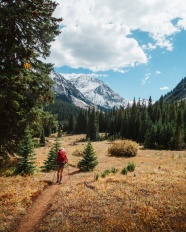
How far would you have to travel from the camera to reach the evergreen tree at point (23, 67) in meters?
12.4

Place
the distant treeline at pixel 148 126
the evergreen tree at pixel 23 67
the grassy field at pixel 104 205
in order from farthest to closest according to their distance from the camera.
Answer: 1. the distant treeline at pixel 148 126
2. the evergreen tree at pixel 23 67
3. the grassy field at pixel 104 205

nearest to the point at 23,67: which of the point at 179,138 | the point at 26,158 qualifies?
the point at 26,158

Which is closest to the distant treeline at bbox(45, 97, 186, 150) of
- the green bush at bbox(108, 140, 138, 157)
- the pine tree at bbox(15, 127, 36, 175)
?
the green bush at bbox(108, 140, 138, 157)

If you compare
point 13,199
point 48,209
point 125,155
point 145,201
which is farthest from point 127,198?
point 125,155

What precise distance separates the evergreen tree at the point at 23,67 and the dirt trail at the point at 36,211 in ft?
14.4

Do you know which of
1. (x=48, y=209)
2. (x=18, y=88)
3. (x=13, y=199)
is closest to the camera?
(x=48, y=209)

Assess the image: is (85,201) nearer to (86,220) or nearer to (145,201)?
(86,220)

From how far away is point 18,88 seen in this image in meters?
13.2

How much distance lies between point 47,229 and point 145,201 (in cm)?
499

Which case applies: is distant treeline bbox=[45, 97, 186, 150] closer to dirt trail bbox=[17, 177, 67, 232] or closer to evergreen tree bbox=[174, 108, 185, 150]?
evergreen tree bbox=[174, 108, 185, 150]

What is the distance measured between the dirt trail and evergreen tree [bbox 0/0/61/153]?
4.40 meters

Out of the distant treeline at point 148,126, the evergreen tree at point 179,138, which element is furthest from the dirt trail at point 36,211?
the distant treeline at point 148,126

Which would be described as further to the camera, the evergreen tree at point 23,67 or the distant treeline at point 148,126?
the distant treeline at point 148,126

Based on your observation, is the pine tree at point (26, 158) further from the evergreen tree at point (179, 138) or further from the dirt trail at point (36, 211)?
the evergreen tree at point (179, 138)
